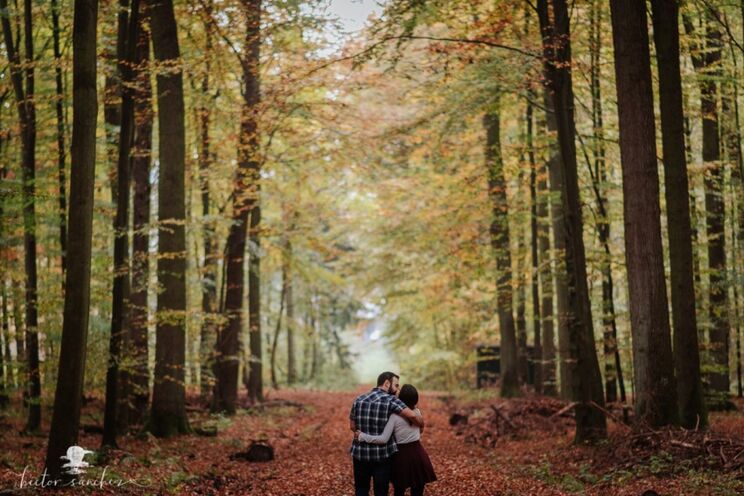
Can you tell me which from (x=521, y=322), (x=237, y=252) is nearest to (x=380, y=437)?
(x=237, y=252)

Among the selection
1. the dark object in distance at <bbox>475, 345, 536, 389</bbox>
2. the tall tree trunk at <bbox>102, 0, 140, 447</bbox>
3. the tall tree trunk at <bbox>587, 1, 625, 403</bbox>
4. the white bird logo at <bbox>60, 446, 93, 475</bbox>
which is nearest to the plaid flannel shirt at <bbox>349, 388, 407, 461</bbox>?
the white bird logo at <bbox>60, 446, 93, 475</bbox>

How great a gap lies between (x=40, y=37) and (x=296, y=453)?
11.1 m

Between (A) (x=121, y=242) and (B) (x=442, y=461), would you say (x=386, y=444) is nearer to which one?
(B) (x=442, y=461)

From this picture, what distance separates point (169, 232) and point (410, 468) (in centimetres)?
817

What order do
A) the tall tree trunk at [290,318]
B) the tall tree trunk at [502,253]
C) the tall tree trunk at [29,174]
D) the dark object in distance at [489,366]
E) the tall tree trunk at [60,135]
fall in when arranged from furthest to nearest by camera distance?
the dark object in distance at [489,366] → the tall tree trunk at [290,318] → the tall tree trunk at [502,253] → the tall tree trunk at [60,135] → the tall tree trunk at [29,174]

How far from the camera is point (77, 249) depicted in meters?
7.75

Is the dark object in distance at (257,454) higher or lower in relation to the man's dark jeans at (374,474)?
lower

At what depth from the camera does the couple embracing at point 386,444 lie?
23.4ft

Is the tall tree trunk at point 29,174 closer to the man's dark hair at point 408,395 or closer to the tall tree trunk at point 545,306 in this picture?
the man's dark hair at point 408,395

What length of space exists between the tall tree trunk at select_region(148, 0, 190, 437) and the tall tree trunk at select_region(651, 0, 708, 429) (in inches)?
353

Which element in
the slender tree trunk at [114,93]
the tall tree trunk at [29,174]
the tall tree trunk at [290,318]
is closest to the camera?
the slender tree trunk at [114,93]

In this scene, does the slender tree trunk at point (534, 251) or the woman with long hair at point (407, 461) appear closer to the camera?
the woman with long hair at point (407, 461)

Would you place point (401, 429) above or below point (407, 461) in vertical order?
above

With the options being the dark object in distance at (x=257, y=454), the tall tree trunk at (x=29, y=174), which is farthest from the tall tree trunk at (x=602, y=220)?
the tall tree trunk at (x=29, y=174)
